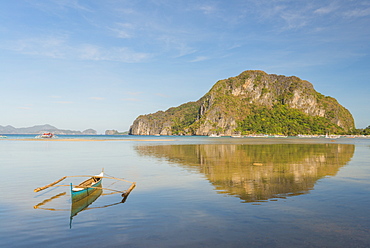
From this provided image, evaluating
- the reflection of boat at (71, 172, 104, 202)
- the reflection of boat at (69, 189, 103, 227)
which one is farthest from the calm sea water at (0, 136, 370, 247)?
the reflection of boat at (71, 172, 104, 202)

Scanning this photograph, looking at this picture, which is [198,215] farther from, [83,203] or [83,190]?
[83,190]

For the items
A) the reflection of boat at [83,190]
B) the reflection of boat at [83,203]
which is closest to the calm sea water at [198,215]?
the reflection of boat at [83,203]

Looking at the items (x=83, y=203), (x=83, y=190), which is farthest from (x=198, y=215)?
(x=83, y=190)

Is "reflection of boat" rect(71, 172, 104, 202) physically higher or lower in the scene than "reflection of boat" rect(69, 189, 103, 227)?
higher

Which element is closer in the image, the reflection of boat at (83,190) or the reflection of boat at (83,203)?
the reflection of boat at (83,203)

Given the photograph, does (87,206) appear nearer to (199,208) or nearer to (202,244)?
(199,208)

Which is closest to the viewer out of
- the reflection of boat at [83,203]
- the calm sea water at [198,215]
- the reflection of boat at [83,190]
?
the calm sea water at [198,215]

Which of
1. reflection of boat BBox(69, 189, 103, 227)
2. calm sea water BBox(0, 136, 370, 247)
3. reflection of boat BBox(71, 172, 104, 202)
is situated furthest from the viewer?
reflection of boat BBox(71, 172, 104, 202)

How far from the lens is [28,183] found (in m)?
26.4

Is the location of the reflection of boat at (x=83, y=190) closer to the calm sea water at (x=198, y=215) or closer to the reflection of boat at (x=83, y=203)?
the reflection of boat at (x=83, y=203)

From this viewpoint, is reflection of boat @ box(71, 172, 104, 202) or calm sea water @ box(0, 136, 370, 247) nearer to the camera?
calm sea water @ box(0, 136, 370, 247)

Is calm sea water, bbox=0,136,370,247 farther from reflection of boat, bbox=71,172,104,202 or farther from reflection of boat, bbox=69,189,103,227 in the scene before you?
reflection of boat, bbox=71,172,104,202

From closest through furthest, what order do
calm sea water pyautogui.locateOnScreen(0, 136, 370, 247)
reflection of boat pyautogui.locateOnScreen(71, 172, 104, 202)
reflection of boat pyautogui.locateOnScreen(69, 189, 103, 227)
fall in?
calm sea water pyautogui.locateOnScreen(0, 136, 370, 247), reflection of boat pyautogui.locateOnScreen(69, 189, 103, 227), reflection of boat pyautogui.locateOnScreen(71, 172, 104, 202)

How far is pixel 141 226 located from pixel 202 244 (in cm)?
381
